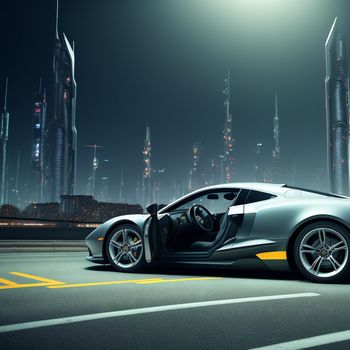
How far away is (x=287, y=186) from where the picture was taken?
7055mm

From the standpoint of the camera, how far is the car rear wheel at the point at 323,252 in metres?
6.21

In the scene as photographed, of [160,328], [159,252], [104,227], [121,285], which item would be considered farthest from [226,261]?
[160,328]

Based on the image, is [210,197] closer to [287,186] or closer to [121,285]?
[287,186]

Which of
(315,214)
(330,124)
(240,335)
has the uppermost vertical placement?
(330,124)

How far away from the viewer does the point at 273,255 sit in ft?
21.5

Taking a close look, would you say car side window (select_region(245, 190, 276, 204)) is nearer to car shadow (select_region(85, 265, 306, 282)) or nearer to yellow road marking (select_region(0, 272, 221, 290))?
car shadow (select_region(85, 265, 306, 282))

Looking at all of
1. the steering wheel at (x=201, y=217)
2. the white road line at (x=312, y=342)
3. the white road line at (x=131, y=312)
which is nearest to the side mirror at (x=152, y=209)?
the steering wheel at (x=201, y=217)

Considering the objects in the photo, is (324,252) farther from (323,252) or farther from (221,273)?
(221,273)

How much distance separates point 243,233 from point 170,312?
2587 mm

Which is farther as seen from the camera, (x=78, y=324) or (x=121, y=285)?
(x=121, y=285)

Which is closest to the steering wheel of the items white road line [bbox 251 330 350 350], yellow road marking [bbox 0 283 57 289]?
yellow road marking [bbox 0 283 57 289]

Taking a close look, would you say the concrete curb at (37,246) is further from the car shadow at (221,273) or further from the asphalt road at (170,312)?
the asphalt road at (170,312)

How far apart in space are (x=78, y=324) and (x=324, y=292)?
2857 millimetres

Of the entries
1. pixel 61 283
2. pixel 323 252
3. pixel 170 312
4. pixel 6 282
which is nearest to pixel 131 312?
pixel 170 312
